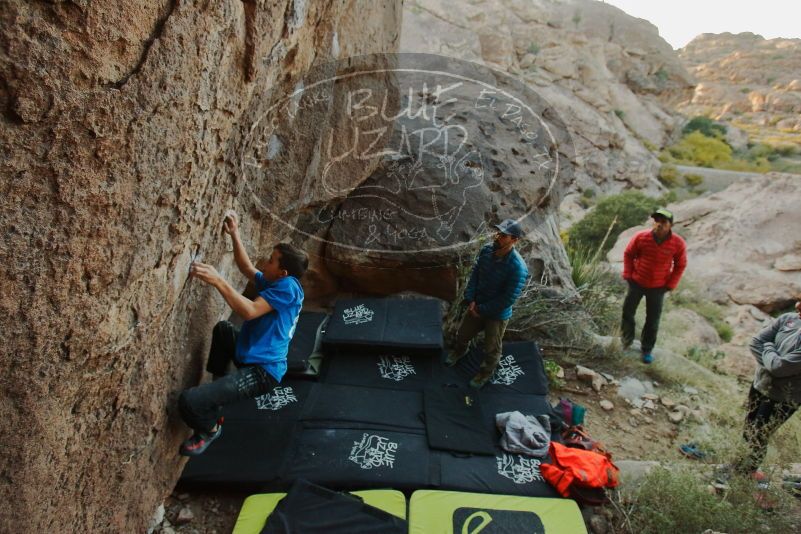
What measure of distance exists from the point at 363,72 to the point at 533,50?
62.8 ft

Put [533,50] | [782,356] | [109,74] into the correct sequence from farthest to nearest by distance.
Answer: [533,50] < [782,356] < [109,74]

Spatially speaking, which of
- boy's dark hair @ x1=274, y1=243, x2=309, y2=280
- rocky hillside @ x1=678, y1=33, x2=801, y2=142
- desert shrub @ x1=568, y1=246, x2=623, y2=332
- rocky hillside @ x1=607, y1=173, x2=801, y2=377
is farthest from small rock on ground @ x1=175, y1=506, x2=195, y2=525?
rocky hillside @ x1=678, y1=33, x2=801, y2=142

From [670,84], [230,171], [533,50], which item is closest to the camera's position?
[230,171]

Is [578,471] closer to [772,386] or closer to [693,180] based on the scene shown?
[772,386]

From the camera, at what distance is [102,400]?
1935 mm

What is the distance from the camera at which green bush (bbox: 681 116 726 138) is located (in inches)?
981

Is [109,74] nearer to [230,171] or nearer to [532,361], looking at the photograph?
[230,171]

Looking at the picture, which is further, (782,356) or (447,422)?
(447,422)

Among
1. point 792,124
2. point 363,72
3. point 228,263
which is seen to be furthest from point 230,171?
point 792,124

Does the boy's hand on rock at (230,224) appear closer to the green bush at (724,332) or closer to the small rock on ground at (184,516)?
the small rock on ground at (184,516)

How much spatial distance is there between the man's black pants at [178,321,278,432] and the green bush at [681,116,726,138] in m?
27.6

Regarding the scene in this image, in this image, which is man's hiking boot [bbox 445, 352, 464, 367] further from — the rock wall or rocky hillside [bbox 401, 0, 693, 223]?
rocky hillside [bbox 401, 0, 693, 223]

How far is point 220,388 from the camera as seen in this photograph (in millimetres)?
2543

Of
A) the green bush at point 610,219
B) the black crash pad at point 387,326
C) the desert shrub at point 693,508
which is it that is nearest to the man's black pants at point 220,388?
the black crash pad at point 387,326
